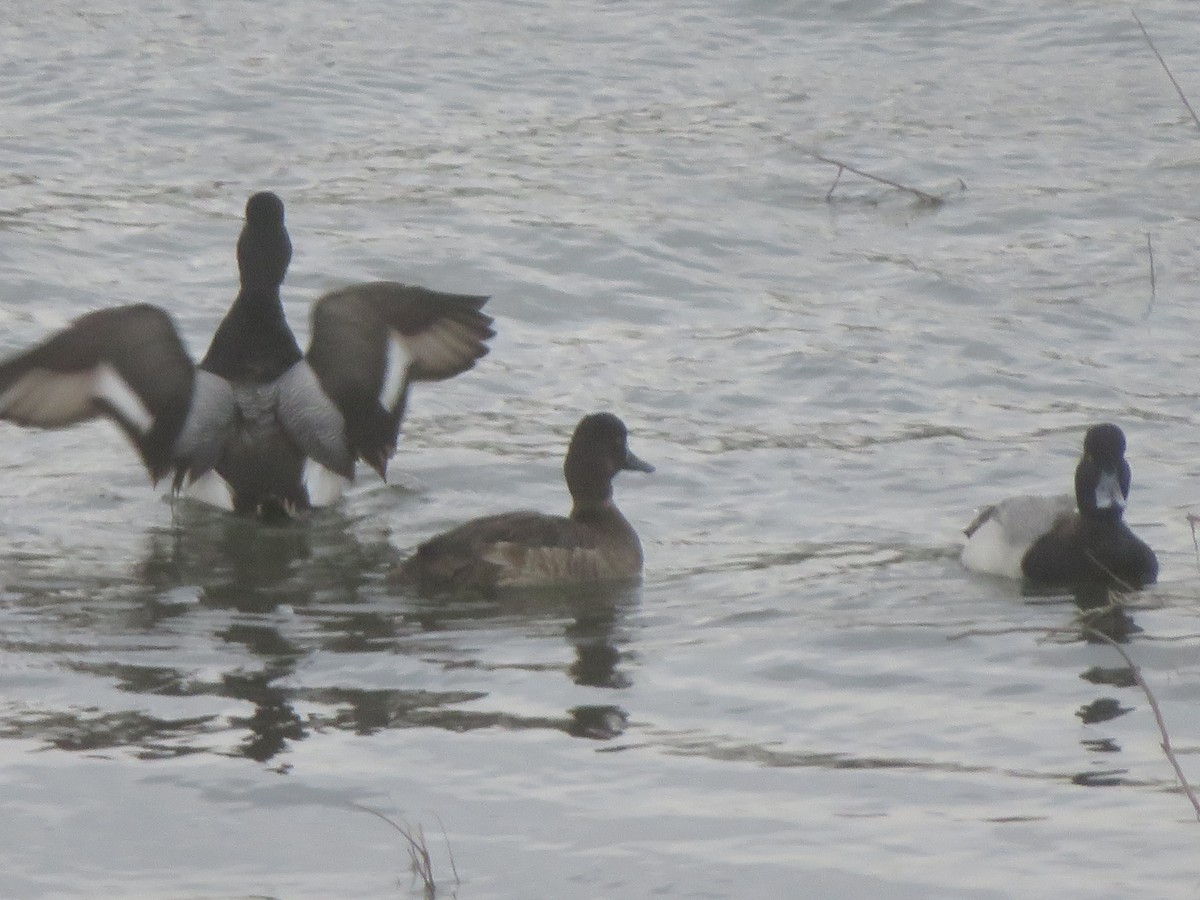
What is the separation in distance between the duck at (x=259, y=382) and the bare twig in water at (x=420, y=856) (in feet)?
12.7

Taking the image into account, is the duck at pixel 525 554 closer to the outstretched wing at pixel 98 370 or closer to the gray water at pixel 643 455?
the gray water at pixel 643 455

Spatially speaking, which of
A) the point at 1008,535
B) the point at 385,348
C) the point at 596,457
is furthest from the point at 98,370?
the point at 1008,535

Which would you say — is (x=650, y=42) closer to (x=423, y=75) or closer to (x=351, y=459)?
(x=423, y=75)

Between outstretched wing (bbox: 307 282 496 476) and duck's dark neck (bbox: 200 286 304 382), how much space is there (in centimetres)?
26

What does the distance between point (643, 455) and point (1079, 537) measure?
2.42 m

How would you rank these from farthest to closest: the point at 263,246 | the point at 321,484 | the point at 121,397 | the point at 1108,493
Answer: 1. the point at 263,246
2. the point at 321,484
3. the point at 121,397
4. the point at 1108,493

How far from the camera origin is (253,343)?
1005 cm

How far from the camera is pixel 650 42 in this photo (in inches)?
756

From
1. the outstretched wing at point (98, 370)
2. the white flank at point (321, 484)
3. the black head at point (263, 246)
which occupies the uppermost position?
the black head at point (263, 246)

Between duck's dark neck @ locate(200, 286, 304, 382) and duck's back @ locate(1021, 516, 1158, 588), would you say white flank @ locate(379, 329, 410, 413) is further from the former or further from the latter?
duck's back @ locate(1021, 516, 1158, 588)

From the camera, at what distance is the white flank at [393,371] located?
9750mm

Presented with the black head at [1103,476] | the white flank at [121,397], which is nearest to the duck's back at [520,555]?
the white flank at [121,397]

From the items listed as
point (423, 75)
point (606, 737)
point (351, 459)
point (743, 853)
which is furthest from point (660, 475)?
point (423, 75)

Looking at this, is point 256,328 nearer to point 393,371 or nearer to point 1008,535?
point 393,371
